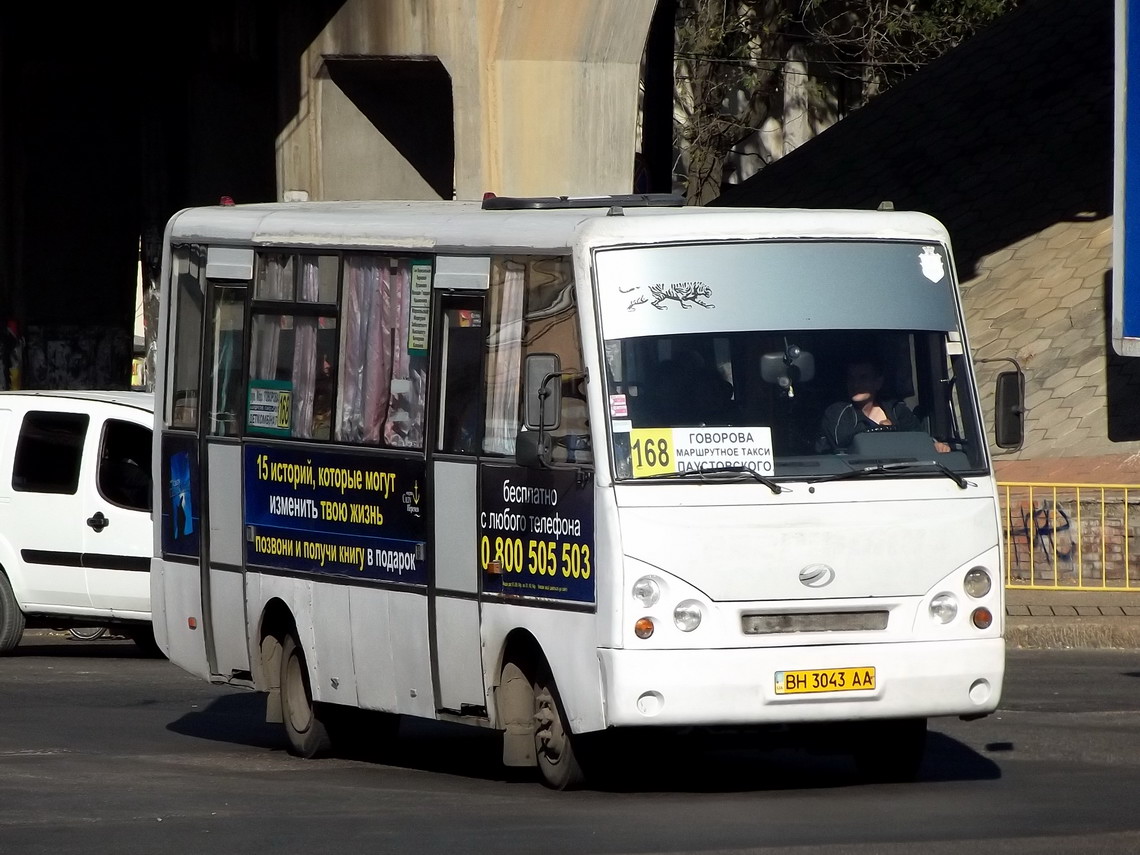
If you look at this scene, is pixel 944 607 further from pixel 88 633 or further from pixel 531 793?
pixel 88 633

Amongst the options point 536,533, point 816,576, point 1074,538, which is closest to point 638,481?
point 536,533

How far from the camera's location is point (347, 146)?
23.6m

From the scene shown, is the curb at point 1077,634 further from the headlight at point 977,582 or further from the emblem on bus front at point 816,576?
the emblem on bus front at point 816,576

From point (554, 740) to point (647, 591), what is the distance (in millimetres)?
965

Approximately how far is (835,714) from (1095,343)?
18594mm

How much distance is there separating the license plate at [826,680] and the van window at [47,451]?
939 centimetres

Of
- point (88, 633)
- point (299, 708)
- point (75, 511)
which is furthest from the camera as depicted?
point (88, 633)

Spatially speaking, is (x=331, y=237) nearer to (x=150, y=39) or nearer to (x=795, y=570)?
(x=795, y=570)

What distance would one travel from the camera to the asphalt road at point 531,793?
8.59 m

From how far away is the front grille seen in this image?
9.41m

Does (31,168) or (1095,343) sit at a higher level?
(31,168)

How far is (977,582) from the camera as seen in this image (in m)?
9.71

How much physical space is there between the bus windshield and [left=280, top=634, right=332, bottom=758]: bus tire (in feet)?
9.80

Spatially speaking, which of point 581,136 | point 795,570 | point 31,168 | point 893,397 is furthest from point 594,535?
point 31,168
